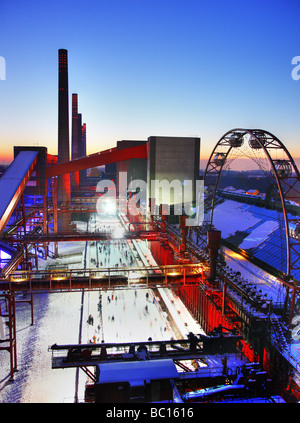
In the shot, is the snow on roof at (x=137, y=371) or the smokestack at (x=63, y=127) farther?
the smokestack at (x=63, y=127)

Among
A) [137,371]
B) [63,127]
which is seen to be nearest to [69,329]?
[137,371]

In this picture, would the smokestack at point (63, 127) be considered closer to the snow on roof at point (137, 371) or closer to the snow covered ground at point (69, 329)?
the snow covered ground at point (69, 329)

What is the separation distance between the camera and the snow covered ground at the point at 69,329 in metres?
12.2

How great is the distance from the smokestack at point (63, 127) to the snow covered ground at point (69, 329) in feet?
58.3

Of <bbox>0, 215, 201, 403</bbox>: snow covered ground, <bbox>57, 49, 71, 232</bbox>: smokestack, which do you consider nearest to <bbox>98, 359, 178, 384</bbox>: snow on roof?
<bbox>0, 215, 201, 403</bbox>: snow covered ground

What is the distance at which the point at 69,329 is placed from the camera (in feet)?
55.1

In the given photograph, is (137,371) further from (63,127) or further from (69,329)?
(63,127)

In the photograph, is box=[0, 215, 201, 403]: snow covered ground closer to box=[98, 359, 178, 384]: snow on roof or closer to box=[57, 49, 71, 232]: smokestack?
box=[98, 359, 178, 384]: snow on roof

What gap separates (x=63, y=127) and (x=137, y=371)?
112ft

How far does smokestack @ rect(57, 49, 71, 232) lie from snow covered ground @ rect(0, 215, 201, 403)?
58.3 feet

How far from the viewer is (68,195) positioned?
38.2 m

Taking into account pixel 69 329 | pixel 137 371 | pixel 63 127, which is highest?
pixel 63 127

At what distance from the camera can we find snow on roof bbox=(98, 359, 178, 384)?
6.77m

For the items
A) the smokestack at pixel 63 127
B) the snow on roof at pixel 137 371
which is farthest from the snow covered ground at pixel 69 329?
the smokestack at pixel 63 127
